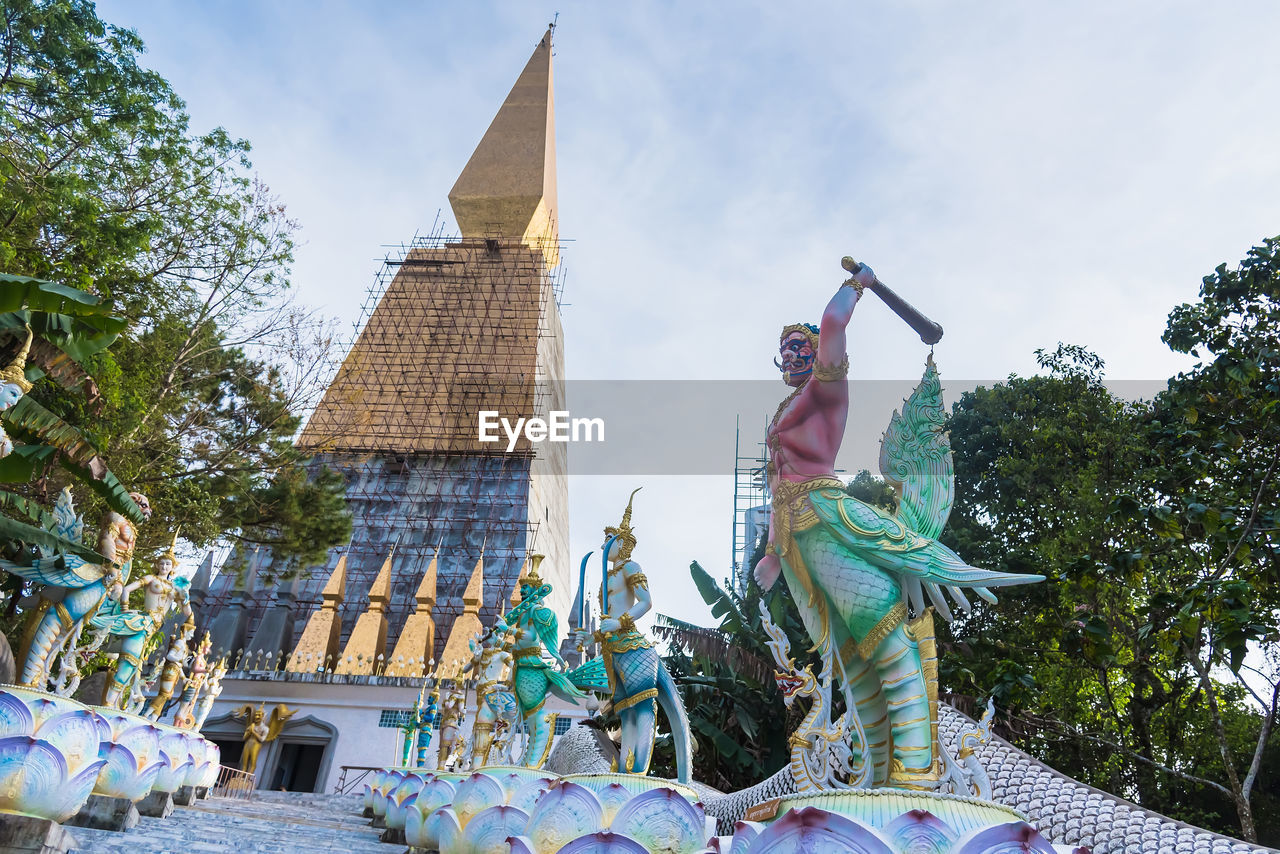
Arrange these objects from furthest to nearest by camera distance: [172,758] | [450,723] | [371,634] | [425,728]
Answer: [371,634] < [425,728] < [450,723] < [172,758]

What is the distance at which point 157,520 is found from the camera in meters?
13.1

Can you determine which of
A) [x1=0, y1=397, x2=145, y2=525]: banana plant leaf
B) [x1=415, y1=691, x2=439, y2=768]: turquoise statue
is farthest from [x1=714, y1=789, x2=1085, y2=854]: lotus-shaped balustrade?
[x1=415, y1=691, x2=439, y2=768]: turquoise statue

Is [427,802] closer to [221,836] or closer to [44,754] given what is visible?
[221,836]

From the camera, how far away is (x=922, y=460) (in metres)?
4.75

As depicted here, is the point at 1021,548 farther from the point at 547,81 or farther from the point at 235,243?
the point at 547,81

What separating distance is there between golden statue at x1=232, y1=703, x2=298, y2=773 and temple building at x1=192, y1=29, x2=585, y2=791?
361 millimetres

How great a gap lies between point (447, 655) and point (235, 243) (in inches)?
441

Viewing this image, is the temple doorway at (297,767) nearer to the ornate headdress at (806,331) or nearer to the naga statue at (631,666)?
the naga statue at (631,666)

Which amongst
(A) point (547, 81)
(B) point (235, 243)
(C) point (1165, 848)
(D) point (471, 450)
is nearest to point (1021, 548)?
(C) point (1165, 848)

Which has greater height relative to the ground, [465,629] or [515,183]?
[515,183]

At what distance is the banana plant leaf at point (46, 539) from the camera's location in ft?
22.9

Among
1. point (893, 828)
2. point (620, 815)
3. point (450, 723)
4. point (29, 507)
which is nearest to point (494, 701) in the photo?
point (620, 815)

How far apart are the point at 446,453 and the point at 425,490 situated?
4.40 ft

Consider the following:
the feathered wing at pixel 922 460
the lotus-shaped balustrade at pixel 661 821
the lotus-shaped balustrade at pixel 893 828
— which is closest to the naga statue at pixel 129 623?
the lotus-shaped balustrade at pixel 661 821
